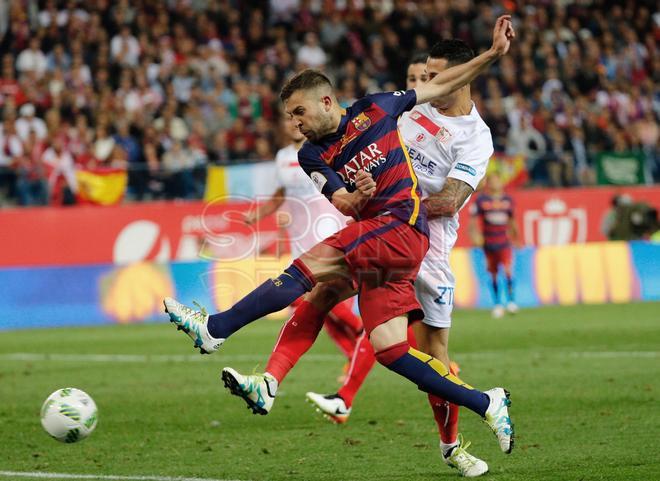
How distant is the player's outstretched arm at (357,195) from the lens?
6.48 m

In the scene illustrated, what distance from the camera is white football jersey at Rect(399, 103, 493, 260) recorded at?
729cm

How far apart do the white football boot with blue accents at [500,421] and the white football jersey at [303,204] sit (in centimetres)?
500

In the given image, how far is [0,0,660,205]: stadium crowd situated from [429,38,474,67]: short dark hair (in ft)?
40.9

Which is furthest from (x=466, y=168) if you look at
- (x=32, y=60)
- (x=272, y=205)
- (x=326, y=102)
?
(x=32, y=60)

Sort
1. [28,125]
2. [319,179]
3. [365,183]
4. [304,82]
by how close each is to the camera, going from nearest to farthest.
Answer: [365,183], [304,82], [319,179], [28,125]

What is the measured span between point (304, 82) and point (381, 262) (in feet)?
3.57

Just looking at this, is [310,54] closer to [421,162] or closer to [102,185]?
[102,185]

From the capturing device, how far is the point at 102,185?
63.7 feet

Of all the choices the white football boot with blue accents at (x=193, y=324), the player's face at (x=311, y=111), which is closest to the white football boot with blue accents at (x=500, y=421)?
the white football boot with blue accents at (x=193, y=324)

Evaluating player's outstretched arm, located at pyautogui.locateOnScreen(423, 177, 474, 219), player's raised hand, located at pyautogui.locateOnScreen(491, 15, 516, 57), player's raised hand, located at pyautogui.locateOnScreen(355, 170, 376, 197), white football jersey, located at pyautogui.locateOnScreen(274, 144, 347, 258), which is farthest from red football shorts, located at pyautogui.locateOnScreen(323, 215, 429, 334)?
white football jersey, located at pyautogui.locateOnScreen(274, 144, 347, 258)

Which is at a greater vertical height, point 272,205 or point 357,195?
point 357,195

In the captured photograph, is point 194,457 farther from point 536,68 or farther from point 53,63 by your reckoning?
point 536,68

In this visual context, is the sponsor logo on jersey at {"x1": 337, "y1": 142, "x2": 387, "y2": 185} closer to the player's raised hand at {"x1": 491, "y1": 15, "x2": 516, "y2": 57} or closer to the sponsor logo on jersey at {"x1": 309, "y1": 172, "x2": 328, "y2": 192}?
the sponsor logo on jersey at {"x1": 309, "y1": 172, "x2": 328, "y2": 192}

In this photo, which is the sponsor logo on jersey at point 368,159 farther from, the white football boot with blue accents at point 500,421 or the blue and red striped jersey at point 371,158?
the white football boot with blue accents at point 500,421
